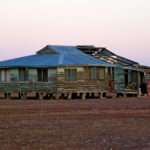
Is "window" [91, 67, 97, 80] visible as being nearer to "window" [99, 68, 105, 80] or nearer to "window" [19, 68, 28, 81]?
"window" [99, 68, 105, 80]

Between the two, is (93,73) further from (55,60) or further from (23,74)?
(23,74)

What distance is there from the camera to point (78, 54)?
52.6 meters

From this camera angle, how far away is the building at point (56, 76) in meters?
48.9

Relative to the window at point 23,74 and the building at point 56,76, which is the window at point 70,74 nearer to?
the building at point 56,76

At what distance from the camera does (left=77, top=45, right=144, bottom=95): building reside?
52656mm

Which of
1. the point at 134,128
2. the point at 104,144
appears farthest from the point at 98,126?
the point at 104,144

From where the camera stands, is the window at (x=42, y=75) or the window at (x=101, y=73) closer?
the window at (x=42, y=75)

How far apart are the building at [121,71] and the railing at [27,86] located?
5738 millimetres

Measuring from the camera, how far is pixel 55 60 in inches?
1965

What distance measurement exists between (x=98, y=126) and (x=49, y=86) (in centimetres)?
2829

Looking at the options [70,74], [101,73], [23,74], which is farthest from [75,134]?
[23,74]

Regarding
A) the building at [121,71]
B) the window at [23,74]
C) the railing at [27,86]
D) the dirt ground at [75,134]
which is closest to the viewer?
the dirt ground at [75,134]

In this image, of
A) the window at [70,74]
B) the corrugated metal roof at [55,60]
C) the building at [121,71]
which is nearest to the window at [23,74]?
the corrugated metal roof at [55,60]

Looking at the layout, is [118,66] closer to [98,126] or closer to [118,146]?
[98,126]
